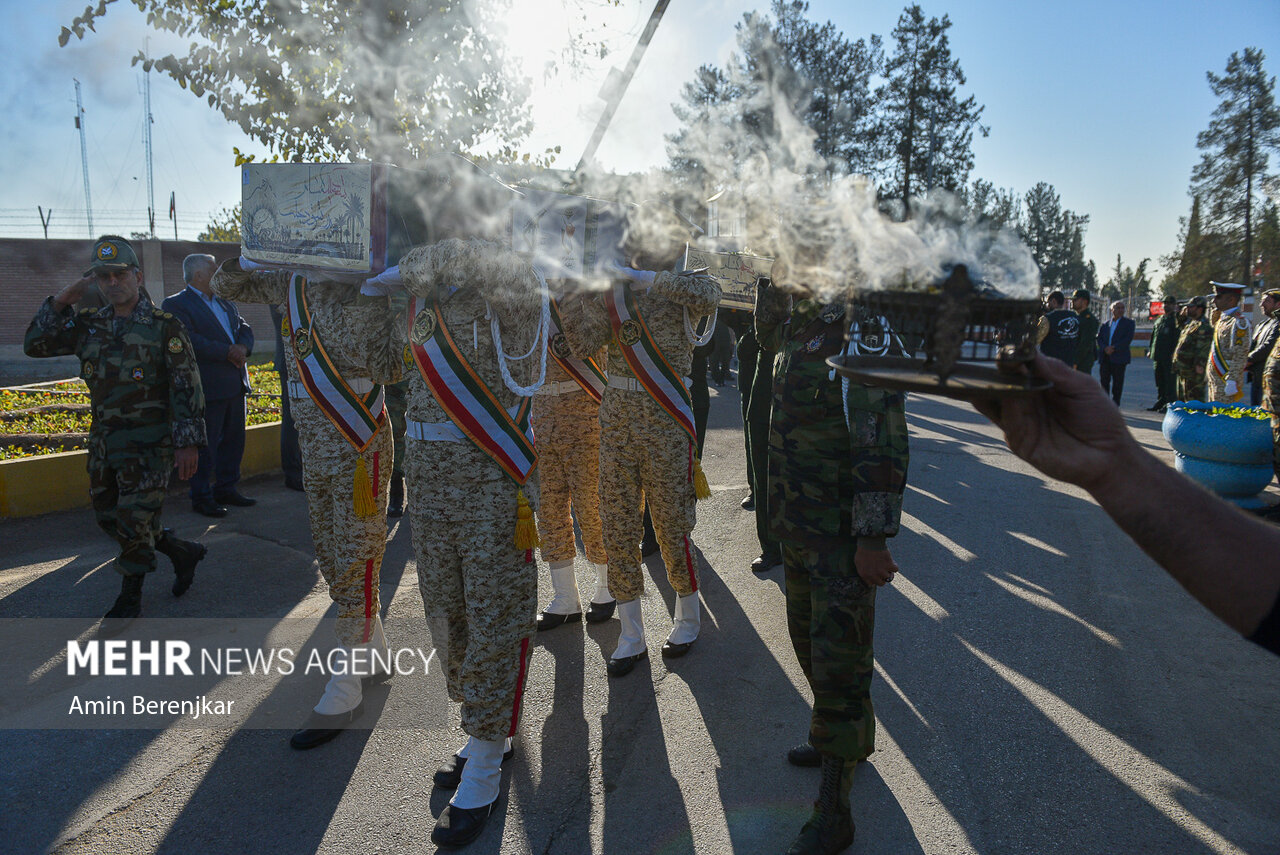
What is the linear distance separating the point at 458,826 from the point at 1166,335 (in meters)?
15.1

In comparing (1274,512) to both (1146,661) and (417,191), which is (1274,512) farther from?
(417,191)

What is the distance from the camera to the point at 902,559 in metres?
5.73

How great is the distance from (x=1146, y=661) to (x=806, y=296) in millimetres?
3121

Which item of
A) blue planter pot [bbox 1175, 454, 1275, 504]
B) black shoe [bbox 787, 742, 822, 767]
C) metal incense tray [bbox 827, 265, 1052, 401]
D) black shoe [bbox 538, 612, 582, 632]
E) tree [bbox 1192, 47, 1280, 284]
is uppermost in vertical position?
tree [bbox 1192, 47, 1280, 284]

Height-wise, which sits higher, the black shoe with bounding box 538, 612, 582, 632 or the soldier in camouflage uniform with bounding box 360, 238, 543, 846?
the soldier in camouflage uniform with bounding box 360, 238, 543, 846

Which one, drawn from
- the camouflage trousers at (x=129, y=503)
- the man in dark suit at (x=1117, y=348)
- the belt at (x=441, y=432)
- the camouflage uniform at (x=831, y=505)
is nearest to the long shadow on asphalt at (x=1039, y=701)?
the camouflage uniform at (x=831, y=505)

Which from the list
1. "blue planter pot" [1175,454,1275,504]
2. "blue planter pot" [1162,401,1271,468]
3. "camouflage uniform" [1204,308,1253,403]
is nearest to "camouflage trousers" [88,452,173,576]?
"blue planter pot" [1175,454,1275,504]

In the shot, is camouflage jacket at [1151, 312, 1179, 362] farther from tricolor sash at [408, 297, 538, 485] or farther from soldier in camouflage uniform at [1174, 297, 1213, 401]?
tricolor sash at [408, 297, 538, 485]

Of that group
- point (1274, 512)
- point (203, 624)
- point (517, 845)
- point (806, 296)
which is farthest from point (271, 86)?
point (1274, 512)

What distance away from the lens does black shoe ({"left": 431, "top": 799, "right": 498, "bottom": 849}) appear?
2.77m

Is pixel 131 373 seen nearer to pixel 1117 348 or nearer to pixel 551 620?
pixel 551 620

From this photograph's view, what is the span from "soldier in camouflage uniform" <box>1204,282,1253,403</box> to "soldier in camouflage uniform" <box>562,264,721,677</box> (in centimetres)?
895

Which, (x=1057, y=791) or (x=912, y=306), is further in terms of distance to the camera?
(x=1057, y=791)

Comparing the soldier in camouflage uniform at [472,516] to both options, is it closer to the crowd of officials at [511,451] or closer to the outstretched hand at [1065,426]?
the crowd of officials at [511,451]
